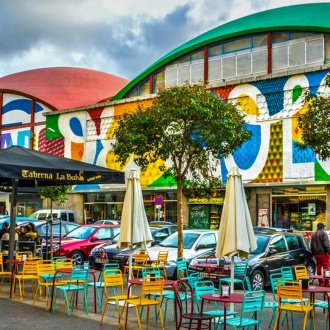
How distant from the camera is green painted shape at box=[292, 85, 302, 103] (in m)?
33.7

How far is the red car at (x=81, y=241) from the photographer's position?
20750 millimetres

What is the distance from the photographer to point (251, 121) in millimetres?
35625

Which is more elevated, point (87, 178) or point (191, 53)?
point (191, 53)

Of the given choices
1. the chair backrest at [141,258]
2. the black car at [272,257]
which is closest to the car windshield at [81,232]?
the chair backrest at [141,258]

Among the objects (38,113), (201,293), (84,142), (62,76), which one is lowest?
(201,293)

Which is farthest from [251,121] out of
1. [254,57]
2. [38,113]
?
[38,113]

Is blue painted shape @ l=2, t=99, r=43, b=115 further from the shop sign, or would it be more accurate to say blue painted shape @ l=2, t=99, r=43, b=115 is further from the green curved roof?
the shop sign

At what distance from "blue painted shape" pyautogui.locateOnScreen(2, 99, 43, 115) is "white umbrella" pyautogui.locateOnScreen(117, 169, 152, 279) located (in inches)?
1652

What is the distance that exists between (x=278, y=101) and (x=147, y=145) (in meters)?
18.1

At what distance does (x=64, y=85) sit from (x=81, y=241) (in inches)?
1484

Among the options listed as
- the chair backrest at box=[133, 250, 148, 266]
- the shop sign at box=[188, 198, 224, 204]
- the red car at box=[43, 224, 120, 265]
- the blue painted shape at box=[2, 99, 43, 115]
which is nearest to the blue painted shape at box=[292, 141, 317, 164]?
the shop sign at box=[188, 198, 224, 204]

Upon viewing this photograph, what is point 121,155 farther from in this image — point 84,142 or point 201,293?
point 84,142

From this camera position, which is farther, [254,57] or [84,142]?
[84,142]

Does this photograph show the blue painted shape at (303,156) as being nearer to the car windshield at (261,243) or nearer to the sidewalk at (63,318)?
the car windshield at (261,243)
